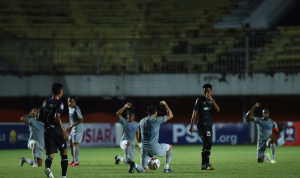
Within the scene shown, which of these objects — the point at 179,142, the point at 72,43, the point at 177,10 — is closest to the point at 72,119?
the point at 179,142

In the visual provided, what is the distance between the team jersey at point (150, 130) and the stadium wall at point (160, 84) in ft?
48.9

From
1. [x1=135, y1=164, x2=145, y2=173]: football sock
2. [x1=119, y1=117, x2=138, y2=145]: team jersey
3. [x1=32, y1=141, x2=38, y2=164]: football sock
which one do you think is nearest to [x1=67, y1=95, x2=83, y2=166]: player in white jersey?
[x1=32, y1=141, x2=38, y2=164]: football sock

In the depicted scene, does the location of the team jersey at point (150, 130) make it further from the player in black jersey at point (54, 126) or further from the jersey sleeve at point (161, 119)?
the player in black jersey at point (54, 126)

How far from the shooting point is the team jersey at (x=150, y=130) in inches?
447

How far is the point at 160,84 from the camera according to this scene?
2641cm

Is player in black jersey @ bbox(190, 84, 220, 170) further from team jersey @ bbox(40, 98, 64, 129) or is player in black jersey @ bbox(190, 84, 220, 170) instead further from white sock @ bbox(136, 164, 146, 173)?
team jersey @ bbox(40, 98, 64, 129)

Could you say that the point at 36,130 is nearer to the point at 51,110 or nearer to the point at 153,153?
the point at 153,153

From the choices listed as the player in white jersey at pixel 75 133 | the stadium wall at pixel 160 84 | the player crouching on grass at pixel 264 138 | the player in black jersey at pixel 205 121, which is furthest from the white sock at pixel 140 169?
the stadium wall at pixel 160 84

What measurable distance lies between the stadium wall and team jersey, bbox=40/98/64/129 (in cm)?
1662

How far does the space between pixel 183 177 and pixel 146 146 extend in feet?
4.32

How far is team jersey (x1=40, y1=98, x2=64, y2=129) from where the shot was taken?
9.61 m

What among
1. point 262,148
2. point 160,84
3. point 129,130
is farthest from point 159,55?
point 129,130

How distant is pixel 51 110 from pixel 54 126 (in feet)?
1.19

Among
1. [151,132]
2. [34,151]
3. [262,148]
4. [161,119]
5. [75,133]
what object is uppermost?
[161,119]
